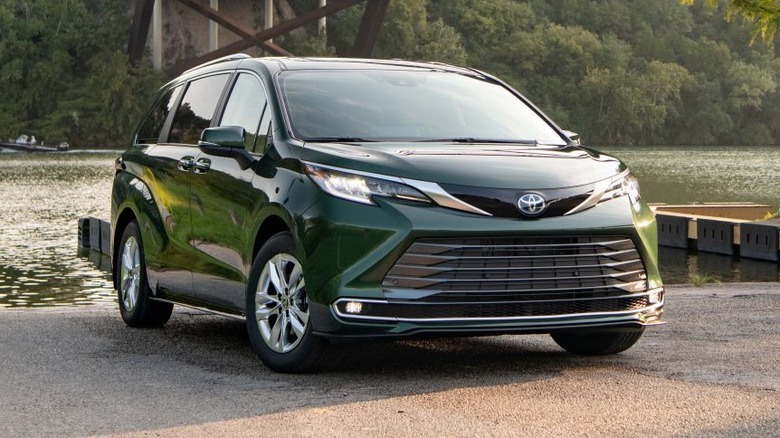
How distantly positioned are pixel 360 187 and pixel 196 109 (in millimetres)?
2665

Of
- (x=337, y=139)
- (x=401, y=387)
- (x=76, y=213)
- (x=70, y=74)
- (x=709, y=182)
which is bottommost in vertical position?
(x=709, y=182)

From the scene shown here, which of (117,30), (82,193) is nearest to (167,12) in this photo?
(117,30)

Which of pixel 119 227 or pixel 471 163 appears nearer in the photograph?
pixel 471 163

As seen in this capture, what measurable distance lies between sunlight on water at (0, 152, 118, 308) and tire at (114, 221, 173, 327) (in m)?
6.41

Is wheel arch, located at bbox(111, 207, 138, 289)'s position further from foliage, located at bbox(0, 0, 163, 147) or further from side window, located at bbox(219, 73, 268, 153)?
foliage, located at bbox(0, 0, 163, 147)

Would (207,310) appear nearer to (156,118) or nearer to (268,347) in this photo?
(268,347)

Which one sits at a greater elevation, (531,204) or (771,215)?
(531,204)

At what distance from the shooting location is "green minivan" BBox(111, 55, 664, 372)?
7656mm

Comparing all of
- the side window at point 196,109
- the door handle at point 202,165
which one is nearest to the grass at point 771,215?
the side window at point 196,109

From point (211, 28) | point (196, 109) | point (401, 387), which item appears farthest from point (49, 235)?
point (211, 28)

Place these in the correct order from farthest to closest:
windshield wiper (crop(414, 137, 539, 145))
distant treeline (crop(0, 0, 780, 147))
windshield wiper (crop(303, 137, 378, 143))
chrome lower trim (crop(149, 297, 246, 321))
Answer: distant treeline (crop(0, 0, 780, 147)) < chrome lower trim (crop(149, 297, 246, 321)) < windshield wiper (crop(414, 137, 539, 145)) < windshield wiper (crop(303, 137, 378, 143))

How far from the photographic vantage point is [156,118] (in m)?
10.8

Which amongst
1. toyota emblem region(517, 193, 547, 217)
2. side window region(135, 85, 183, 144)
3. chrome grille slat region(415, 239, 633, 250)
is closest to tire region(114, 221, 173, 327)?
side window region(135, 85, 183, 144)

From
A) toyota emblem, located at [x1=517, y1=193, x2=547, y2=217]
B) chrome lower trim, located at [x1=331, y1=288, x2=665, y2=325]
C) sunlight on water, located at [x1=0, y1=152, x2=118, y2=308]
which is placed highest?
toyota emblem, located at [x1=517, y1=193, x2=547, y2=217]
